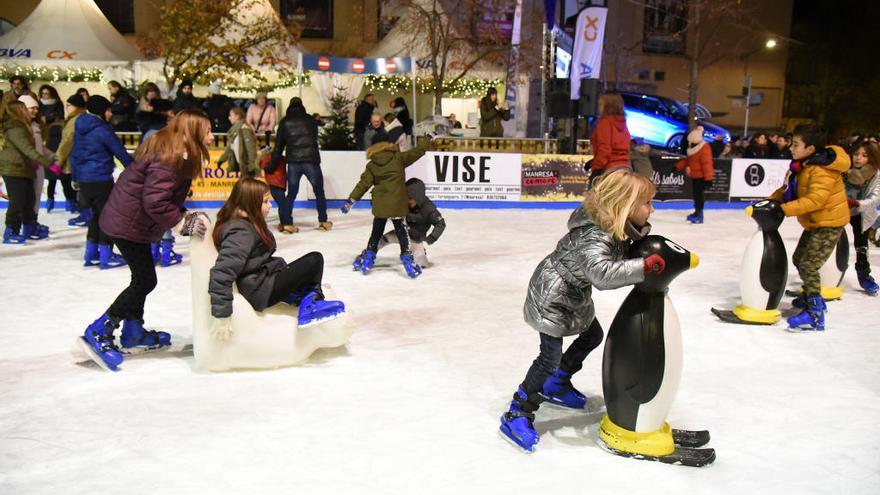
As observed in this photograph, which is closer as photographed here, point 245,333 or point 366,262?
point 245,333

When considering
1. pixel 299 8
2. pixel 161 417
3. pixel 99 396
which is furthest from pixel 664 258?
pixel 299 8

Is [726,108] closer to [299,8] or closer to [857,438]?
[299,8]

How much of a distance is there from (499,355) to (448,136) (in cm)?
815

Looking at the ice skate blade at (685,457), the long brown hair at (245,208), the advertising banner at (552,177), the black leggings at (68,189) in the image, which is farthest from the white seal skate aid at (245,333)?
the advertising banner at (552,177)

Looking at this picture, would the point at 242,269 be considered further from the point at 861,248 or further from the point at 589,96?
the point at 589,96

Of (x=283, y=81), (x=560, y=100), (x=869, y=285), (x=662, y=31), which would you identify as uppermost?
(x=662, y=31)

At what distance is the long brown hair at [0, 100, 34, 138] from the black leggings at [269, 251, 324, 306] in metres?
4.70

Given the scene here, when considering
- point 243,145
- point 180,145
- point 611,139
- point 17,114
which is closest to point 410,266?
point 611,139

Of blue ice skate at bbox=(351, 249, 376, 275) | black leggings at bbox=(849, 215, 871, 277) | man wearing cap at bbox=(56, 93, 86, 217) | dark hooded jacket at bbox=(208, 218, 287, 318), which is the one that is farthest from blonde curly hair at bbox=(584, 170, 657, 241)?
man wearing cap at bbox=(56, 93, 86, 217)

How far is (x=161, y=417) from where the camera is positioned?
3.51 m

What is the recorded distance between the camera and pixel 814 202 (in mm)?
4949

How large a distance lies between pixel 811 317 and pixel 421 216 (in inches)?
126

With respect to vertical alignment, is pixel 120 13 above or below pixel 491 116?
above

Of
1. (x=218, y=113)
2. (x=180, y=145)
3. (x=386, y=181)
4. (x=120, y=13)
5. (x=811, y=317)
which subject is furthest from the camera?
(x=120, y=13)
